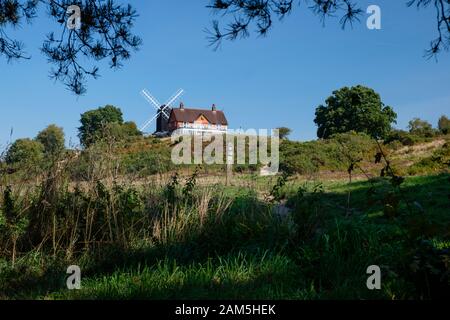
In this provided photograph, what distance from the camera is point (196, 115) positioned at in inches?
2009

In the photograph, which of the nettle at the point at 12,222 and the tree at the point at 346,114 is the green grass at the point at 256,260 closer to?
the nettle at the point at 12,222

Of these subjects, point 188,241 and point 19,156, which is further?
point 19,156

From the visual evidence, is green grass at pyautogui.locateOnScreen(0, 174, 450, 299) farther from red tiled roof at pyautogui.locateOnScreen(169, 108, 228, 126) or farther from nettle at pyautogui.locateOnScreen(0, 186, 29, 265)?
red tiled roof at pyautogui.locateOnScreen(169, 108, 228, 126)

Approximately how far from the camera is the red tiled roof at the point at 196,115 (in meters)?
48.4

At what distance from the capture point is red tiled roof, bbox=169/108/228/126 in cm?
4841

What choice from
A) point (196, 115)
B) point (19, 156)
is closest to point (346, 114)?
point (196, 115)

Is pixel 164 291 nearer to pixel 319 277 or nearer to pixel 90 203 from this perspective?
pixel 319 277

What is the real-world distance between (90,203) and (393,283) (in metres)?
3.08

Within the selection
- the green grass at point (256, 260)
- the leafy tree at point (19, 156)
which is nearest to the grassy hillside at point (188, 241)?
the green grass at point (256, 260)

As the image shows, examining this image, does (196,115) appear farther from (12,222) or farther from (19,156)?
(12,222)

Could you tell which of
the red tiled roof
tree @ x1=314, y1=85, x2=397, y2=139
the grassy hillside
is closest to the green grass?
the grassy hillside

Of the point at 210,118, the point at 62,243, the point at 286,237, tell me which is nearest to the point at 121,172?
the point at 62,243

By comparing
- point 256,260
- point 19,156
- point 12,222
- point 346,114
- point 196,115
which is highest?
point 196,115

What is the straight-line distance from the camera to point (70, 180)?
5.43 m
